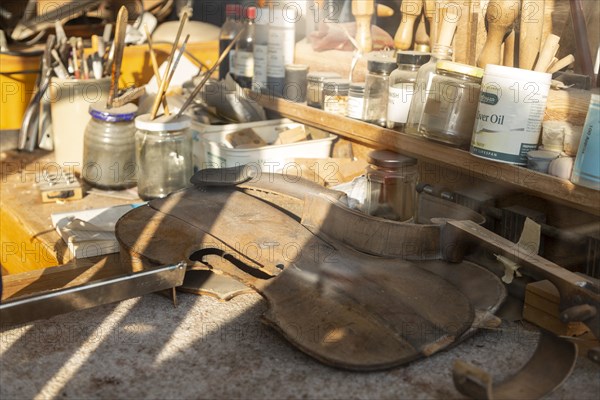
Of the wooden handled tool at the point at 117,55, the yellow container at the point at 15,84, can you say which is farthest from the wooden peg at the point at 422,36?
the yellow container at the point at 15,84

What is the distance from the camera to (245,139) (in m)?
1.85

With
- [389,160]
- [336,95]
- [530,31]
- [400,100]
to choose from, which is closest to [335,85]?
[336,95]

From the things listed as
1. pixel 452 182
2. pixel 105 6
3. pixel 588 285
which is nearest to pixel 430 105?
pixel 452 182

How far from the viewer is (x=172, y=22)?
285cm

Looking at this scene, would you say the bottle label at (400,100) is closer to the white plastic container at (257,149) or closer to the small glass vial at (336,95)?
the small glass vial at (336,95)

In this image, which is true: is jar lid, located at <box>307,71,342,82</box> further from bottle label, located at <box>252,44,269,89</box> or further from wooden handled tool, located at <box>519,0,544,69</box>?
wooden handled tool, located at <box>519,0,544,69</box>

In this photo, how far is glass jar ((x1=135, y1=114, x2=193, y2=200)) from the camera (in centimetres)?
177

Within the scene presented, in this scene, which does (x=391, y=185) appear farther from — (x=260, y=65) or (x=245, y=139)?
(x=260, y=65)

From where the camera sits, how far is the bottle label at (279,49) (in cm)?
200

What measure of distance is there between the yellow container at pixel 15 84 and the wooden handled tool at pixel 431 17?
135 centimetres

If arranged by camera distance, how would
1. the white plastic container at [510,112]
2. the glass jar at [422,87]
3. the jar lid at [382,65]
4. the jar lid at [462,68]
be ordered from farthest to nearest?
the jar lid at [382,65]
the glass jar at [422,87]
the jar lid at [462,68]
the white plastic container at [510,112]

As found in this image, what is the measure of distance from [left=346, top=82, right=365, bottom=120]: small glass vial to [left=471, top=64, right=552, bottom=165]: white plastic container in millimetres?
418

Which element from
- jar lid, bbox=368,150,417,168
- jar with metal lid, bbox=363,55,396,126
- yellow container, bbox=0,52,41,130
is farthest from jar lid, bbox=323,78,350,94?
yellow container, bbox=0,52,41,130

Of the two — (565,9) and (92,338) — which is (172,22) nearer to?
(565,9)
